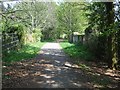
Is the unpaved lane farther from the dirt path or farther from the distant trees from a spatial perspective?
the distant trees

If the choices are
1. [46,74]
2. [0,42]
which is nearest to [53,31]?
[0,42]

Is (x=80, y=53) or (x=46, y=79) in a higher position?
(x=80, y=53)

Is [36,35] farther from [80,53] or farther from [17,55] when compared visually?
[17,55]

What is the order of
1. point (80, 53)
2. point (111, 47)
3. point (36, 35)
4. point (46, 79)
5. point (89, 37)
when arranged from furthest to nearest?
point (36, 35) < point (89, 37) < point (80, 53) < point (111, 47) < point (46, 79)

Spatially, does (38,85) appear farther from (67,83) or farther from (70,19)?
(70,19)

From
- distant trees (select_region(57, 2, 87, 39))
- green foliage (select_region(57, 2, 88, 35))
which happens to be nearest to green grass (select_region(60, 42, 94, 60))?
green foliage (select_region(57, 2, 88, 35))

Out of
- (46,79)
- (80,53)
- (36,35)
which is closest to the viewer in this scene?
(46,79)

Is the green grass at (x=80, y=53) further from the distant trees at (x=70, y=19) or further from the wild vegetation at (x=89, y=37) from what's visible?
the distant trees at (x=70, y=19)

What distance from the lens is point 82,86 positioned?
27.6ft

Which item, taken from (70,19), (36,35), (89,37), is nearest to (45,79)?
(89,37)

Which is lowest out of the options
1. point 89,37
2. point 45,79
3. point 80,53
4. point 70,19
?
point 45,79

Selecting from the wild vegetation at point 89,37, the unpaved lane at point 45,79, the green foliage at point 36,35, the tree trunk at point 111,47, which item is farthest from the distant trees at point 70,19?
the unpaved lane at point 45,79

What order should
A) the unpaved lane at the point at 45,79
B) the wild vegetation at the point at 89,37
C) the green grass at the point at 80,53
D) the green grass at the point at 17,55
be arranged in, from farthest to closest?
the green grass at the point at 80,53 → the green grass at the point at 17,55 → the wild vegetation at the point at 89,37 → the unpaved lane at the point at 45,79

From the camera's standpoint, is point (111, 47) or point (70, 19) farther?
point (70, 19)
